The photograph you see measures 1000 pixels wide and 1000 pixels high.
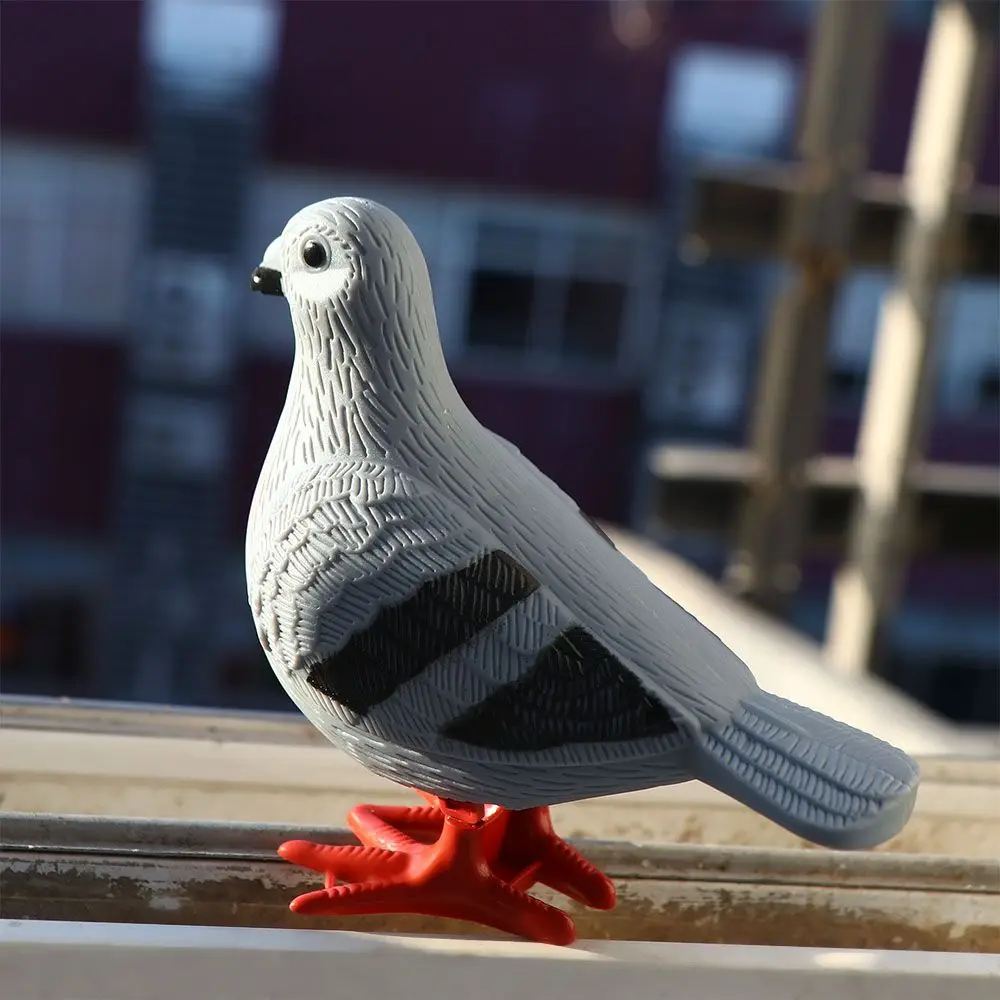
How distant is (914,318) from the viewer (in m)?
1.31

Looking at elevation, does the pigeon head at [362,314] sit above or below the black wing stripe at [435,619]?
above

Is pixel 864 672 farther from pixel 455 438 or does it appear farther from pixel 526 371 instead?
pixel 526 371

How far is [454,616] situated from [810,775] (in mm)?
151

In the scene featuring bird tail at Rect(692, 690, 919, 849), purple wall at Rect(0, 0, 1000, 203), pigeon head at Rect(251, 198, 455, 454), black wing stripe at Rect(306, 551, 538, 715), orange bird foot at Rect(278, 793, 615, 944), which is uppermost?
purple wall at Rect(0, 0, 1000, 203)

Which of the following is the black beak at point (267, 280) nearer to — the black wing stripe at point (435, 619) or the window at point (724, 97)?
the black wing stripe at point (435, 619)

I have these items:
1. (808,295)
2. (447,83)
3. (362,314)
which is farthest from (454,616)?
(447,83)

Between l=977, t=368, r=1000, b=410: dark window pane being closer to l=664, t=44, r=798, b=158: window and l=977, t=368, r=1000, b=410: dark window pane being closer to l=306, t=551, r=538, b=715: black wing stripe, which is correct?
l=664, t=44, r=798, b=158: window

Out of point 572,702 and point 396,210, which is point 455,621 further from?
point 396,210

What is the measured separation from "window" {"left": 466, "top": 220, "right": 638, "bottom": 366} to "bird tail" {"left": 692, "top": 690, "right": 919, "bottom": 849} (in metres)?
2.54

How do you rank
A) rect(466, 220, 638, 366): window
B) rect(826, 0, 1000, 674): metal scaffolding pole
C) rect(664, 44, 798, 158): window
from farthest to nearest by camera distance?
rect(466, 220, 638, 366): window, rect(664, 44, 798, 158): window, rect(826, 0, 1000, 674): metal scaffolding pole

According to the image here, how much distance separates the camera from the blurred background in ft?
8.89

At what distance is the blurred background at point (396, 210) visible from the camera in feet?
8.89

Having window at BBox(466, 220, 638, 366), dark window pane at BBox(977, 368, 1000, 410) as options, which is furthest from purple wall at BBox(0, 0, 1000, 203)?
dark window pane at BBox(977, 368, 1000, 410)

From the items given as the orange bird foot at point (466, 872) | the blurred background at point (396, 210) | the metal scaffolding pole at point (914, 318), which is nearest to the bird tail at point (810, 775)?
the orange bird foot at point (466, 872)
